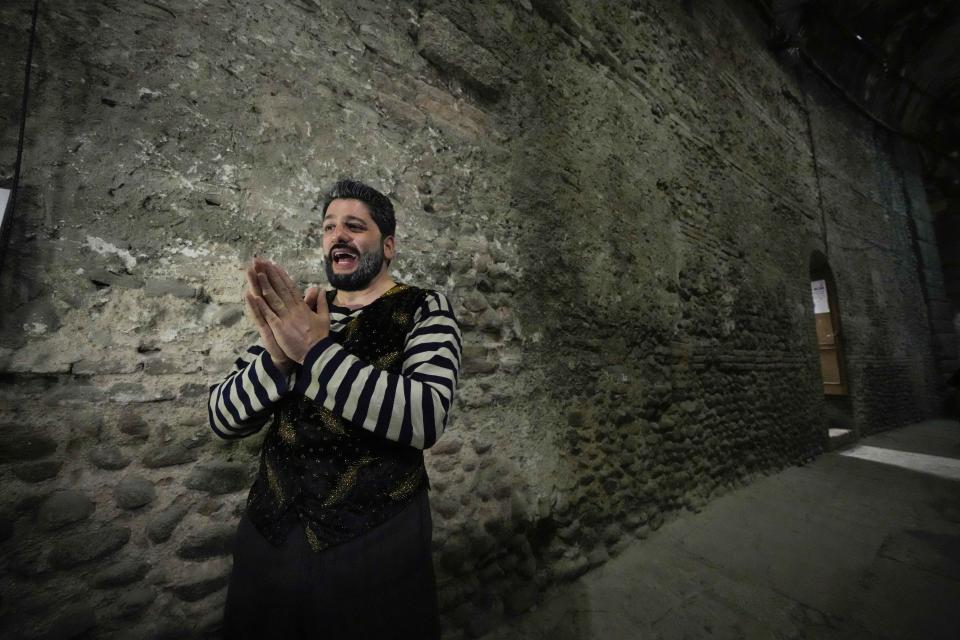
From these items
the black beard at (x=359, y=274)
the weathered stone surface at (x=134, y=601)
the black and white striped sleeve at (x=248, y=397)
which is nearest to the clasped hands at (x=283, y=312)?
the black and white striped sleeve at (x=248, y=397)

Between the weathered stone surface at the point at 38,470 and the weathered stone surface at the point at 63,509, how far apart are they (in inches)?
2.7

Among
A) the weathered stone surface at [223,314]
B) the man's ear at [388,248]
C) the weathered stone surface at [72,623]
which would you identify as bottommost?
the weathered stone surface at [72,623]

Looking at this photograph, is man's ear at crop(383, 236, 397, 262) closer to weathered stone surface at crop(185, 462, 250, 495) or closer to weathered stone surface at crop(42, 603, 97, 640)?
weathered stone surface at crop(185, 462, 250, 495)

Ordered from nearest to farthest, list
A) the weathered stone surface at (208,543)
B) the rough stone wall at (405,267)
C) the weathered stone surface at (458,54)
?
the rough stone wall at (405,267) → the weathered stone surface at (208,543) → the weathered stone surface at (458,54)

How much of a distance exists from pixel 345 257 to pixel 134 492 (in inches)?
47.6

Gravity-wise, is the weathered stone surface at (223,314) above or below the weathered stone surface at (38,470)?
above

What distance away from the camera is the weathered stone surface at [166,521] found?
1.39 meters

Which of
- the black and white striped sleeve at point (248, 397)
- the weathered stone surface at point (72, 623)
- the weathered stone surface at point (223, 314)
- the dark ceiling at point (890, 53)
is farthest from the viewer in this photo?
the dark ceiling at point (890, 53)

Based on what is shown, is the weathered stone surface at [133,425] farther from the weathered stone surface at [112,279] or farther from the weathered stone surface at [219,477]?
the weathered stone surface at [112,279]

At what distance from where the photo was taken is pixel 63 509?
4.17 feet

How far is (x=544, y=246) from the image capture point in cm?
266

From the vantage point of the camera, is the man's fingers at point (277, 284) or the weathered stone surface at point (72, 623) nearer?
the man's fingers at point (277, 284)

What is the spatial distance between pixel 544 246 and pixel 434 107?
3.70 feet

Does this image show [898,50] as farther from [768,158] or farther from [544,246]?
[544,246]
